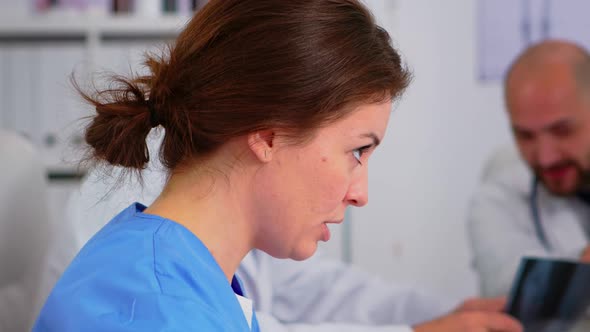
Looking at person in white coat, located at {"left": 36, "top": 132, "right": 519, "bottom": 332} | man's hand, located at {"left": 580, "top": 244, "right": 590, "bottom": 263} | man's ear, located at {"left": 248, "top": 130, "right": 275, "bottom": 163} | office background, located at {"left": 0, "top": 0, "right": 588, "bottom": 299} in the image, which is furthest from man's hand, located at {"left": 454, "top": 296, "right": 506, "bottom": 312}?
office background, located at {"left": 0, "top": 0, "right": 588, "bottom": 299}

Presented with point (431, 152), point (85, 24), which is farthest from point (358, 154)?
point (431, 152)

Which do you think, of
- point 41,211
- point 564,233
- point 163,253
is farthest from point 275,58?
point 564,233

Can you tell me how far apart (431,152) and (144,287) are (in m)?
2.25

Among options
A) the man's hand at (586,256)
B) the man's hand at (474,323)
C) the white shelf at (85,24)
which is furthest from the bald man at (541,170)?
the white shelf at (85,24)

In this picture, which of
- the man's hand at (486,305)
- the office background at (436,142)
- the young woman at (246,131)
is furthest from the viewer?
the office background at (436,142)

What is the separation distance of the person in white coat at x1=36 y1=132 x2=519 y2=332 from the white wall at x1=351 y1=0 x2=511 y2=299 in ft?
4.47

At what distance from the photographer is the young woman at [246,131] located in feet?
2.44

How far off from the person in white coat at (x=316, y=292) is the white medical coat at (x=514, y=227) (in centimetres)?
38

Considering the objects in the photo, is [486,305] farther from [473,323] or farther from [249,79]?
[249,79]

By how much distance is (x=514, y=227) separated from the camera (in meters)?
1.87

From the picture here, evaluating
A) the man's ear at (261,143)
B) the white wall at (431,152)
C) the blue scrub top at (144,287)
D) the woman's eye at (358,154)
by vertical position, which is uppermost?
the man's ear at (261,143)

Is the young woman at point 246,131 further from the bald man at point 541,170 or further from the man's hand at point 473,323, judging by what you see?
the bald man at point 541,170

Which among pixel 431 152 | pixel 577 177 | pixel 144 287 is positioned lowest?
pixel 431 152

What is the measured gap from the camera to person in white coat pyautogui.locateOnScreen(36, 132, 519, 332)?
118cm
